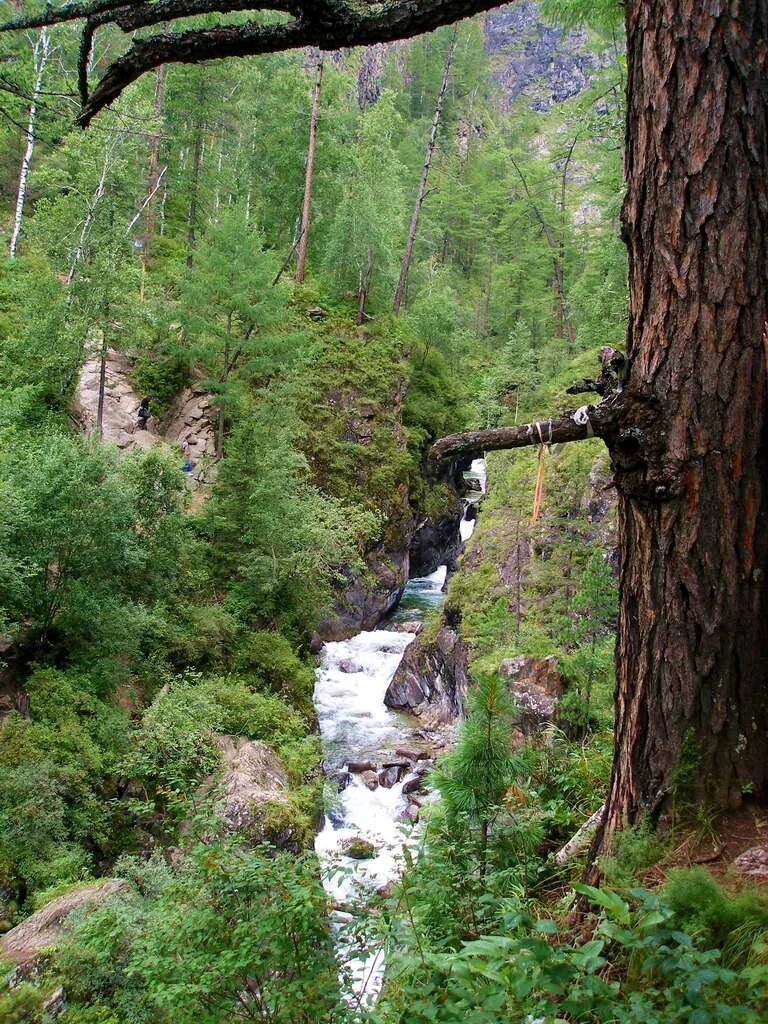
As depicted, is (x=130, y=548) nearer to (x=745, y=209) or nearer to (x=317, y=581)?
(x=317, y=581)

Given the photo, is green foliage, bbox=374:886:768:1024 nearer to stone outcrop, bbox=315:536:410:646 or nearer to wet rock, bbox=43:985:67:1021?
wet rock, bbox=43:985:67:1021

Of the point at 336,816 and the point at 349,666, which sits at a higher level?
the point at 349,666

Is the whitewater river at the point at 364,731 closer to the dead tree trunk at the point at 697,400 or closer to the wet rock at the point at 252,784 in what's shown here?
the wet rock at the point at 252,784

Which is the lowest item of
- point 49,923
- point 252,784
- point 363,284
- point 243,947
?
point 252,784

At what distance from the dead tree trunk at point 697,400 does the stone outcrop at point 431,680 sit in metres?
11.7

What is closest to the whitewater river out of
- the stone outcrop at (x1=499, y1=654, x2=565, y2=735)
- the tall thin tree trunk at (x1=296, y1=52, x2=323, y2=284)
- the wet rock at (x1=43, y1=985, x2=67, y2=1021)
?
the stone outcrop at (x1=499, y1=654, x2=565, y2=735)

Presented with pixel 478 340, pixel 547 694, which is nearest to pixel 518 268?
pixel 478 340

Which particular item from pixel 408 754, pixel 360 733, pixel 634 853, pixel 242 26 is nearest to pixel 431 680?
pixel 360 733

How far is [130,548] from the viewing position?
1088 centimetres

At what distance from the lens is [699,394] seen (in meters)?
2.54

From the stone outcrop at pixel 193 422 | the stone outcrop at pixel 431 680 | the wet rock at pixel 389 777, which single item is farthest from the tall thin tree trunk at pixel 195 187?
the wet rock at pixel 389 777

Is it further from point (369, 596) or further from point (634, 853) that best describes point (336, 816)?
point (634, 853)

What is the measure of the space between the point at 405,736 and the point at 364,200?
17.4 metres

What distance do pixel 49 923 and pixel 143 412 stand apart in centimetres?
1435
